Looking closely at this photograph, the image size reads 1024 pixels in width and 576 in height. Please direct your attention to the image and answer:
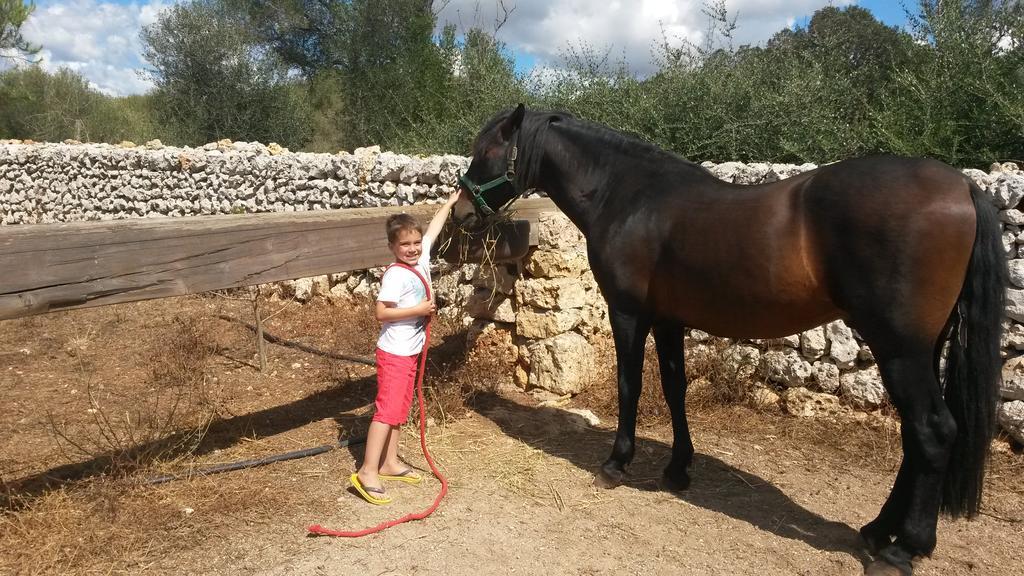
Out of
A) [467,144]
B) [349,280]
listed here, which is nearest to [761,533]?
[349,280]

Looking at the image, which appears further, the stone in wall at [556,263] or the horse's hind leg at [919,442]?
the stone in wall at [556,263]

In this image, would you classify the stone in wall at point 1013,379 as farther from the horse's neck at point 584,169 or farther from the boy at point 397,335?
the boy at point 397,335

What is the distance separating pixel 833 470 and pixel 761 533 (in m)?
1.02

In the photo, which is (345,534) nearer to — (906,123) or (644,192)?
(644,192)

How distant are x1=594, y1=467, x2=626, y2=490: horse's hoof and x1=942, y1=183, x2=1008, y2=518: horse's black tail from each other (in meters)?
1.53

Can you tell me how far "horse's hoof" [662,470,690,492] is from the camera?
371cm

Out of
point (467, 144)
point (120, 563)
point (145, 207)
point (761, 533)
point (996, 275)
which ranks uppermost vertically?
point (467, 144)

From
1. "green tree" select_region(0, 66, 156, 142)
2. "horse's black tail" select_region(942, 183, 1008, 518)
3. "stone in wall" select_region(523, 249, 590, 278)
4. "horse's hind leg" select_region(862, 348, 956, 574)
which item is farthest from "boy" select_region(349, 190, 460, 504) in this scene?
"green tree" select_region(0, 66, 156, 142)

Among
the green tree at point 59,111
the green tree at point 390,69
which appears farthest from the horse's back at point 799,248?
the green tree at point 59,111

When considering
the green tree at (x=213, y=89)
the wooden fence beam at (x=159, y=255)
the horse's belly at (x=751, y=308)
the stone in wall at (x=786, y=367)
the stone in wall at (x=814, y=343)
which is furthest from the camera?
the green tree at (x=213, y=89)

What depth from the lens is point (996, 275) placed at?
261 cm

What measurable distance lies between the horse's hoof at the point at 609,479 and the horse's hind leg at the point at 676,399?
279 mm

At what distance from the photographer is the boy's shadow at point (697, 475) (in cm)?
324

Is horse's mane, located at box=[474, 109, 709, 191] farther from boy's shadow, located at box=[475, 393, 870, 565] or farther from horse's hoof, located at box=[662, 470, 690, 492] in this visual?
horse's hoof, located at box=[662, 470, 690, 492]
